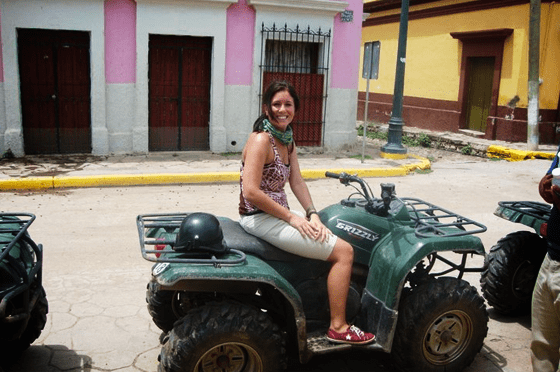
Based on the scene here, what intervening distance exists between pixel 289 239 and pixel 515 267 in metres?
2.18

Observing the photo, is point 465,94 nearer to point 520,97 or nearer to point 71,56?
point 520,97

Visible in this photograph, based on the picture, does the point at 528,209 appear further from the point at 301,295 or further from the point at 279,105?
the point at 279,105

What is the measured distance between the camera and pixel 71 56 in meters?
11.7

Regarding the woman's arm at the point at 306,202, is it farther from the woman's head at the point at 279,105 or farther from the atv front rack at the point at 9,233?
the atv front rack at the point at 9,233

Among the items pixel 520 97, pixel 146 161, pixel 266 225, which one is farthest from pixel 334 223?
pixel 520 97

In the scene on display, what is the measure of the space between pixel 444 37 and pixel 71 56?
12.4 meters

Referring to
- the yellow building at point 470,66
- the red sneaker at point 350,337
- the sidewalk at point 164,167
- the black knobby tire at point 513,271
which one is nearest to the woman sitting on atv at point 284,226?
the red sneaker at point 350,337

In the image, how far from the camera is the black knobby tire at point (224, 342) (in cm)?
301

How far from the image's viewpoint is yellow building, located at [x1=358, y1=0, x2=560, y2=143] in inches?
622

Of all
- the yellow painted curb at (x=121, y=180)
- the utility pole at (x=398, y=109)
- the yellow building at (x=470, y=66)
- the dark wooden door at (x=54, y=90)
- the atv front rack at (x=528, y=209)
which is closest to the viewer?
the atv front rack at (x=528, y=209)

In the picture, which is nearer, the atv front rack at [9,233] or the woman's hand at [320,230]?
the atv front rack at [9,233]

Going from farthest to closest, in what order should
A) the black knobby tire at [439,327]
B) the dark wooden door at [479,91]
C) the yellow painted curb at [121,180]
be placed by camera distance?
1. the dark wooden door at [479,91]
2. the yellow painted curb at [121,180]
3. the black knobby tire at [439,327]

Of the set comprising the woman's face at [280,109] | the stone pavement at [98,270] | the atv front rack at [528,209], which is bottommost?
the stone pavement at [98,270]

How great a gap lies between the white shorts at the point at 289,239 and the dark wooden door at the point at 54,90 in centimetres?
955
